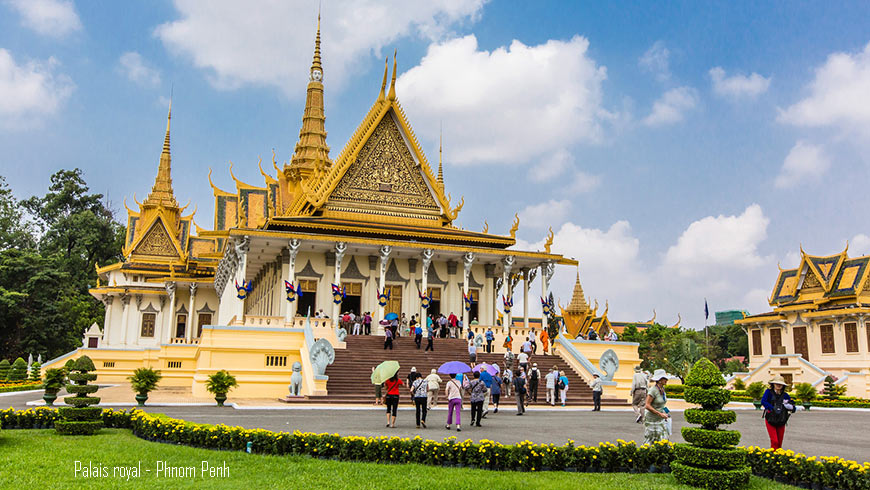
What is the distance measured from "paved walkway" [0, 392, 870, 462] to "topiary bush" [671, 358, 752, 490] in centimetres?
320

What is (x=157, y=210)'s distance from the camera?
47000 millimetres

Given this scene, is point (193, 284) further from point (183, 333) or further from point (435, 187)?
point (435, 187)

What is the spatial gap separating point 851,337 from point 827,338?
1.47 metres

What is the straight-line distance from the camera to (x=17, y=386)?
2627 centimetres

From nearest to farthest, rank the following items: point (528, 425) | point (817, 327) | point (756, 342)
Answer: point (528, 425) < point (817, 327) < point (756, 342)

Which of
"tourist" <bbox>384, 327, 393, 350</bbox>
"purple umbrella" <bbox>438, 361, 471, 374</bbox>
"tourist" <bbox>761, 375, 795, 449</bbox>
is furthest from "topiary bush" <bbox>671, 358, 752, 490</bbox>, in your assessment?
"tourist" <bbox>384, 327, 393, 350</bbox>

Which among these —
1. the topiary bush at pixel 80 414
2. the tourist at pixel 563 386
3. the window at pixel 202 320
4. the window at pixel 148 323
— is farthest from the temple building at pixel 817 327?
the window at pixel 148 323

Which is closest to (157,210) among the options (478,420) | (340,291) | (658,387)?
(340,291)

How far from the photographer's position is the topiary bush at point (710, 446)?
7.64 meters

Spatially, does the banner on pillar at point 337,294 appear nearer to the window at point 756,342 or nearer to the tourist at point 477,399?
the tourist at point 477,399

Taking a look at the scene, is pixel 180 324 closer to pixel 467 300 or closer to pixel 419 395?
pixel 467 300

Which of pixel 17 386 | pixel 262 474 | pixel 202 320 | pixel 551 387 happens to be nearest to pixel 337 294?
pixel 551 387

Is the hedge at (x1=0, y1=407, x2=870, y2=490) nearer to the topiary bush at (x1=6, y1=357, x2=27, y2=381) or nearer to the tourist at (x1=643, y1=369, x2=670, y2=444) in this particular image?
the tourist at (x1=643, y1=369, x2=670, y2=444)

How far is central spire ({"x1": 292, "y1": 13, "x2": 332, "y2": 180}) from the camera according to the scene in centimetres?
4153
